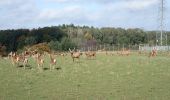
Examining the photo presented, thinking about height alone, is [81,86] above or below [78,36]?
below

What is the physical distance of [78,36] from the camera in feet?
454

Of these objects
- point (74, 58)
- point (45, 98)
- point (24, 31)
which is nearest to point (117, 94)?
point (45, 98)

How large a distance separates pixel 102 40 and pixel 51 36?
3755 cm

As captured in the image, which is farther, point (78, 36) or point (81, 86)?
point (78, 36)

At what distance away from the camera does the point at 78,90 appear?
17.5 m

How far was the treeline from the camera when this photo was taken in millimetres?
101625

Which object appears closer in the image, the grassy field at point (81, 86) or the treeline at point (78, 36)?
the grassy field at point (81, 86)

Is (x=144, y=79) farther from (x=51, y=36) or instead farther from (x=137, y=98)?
(x=51, y=36)

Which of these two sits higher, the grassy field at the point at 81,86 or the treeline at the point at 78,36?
the treeline at the point at 78,36

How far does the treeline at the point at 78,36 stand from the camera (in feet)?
333

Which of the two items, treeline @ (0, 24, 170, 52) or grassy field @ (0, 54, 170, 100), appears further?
treeline @ (0, 24, 170, 52)

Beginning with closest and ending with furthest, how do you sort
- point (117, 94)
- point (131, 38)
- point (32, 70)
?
1. point (117, 94)
2. point (32, 70)
3. point (131, 38)

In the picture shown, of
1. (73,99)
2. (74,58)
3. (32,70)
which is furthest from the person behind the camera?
(74,58)

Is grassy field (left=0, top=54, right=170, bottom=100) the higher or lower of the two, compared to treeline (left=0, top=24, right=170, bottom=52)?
lower
